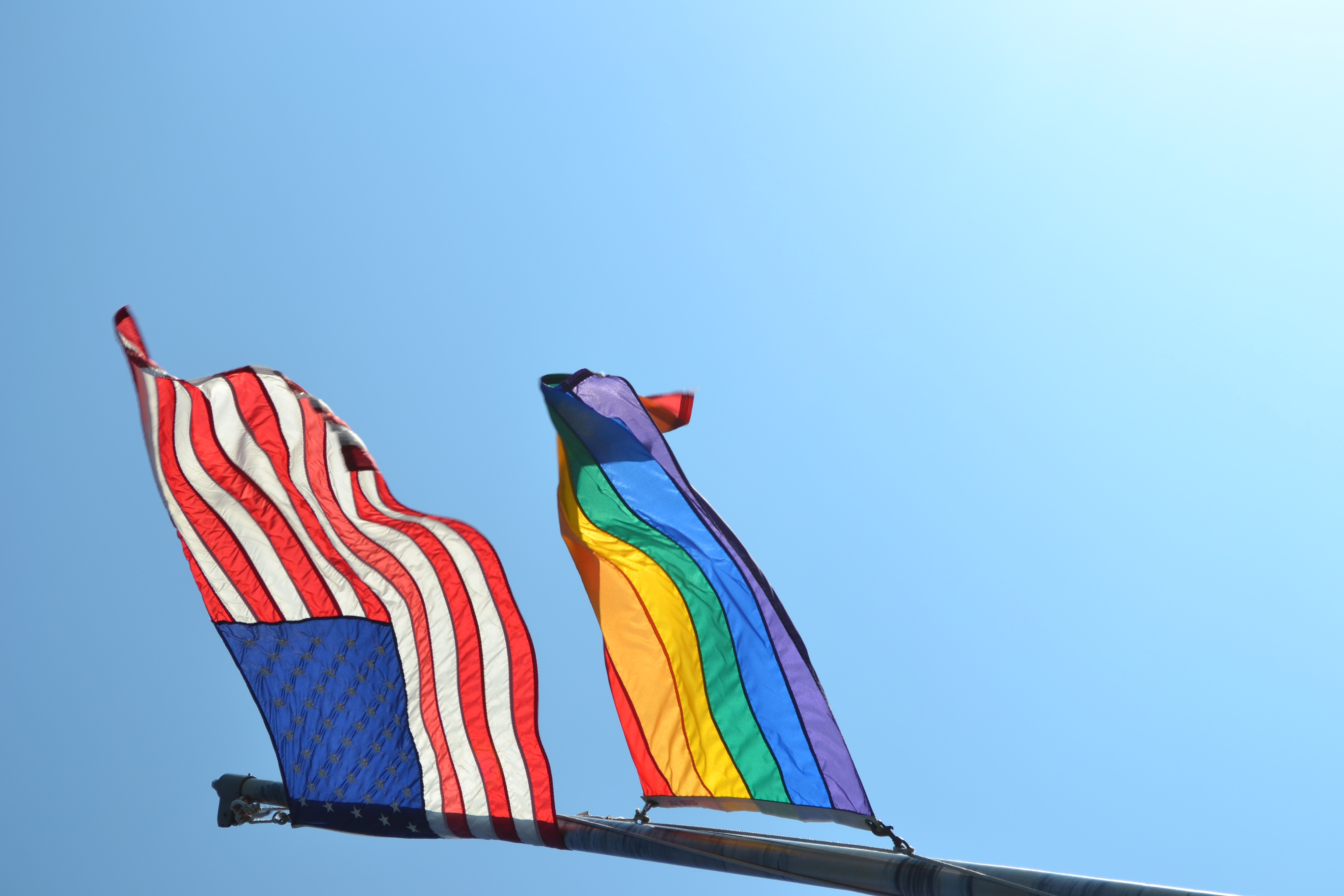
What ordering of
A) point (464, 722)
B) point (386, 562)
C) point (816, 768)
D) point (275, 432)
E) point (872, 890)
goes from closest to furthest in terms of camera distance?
point (872, 890)
point (816, 768)
point (464, 722)
point (386, 562)
point (275, 432)

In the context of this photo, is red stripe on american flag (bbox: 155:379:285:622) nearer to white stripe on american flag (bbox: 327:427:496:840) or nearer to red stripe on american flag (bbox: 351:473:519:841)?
white stripe on american flag (bbox: 327:427:496:840)

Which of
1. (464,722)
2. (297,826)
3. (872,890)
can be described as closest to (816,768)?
(872,890)

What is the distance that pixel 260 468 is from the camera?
36.2 ft

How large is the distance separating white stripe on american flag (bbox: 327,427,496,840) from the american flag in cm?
1

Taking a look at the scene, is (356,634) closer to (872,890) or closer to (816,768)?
(816,768)

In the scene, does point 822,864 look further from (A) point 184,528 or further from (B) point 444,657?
(A) point 184,528

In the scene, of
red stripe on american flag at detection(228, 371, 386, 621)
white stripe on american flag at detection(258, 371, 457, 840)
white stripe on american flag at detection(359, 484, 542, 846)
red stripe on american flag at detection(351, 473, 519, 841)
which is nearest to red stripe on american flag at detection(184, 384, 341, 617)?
red stripe on american flag at detection(228, 371, 386, 621)

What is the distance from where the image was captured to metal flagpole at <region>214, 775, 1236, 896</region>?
6.41 meters

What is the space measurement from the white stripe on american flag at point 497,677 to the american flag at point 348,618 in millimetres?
14

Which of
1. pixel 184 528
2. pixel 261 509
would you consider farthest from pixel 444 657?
pixel 184 528

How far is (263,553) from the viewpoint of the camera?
10742 millimetres

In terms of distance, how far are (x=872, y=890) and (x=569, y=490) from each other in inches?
190

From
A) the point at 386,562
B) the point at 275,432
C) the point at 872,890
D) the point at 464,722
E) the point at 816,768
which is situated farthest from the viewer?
the point at 275,432

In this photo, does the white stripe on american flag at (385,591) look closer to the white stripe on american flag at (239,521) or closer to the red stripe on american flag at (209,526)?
the white stripe on american flag at (239,521)
